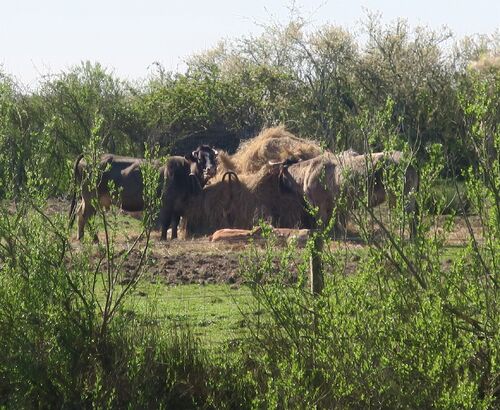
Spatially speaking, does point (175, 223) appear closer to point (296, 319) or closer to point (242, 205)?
point (242, 205)

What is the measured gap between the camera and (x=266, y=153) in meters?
26.7

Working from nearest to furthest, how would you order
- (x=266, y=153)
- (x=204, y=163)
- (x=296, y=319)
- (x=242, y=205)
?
(x=296, y=319) < (x=242, y=205) < (x=204, y=163) < (x=266, y=153)

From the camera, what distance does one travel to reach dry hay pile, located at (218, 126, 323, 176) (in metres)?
26.3

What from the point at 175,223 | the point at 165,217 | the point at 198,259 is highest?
the point at 165,217

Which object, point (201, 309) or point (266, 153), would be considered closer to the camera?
point (201, 309)

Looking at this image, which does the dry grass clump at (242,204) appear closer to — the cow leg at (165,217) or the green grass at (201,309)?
the cow leg at (165,217)

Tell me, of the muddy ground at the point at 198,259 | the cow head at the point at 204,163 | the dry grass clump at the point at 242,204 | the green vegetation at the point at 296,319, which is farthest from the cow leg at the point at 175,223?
the green vegetation at the point at 296,319

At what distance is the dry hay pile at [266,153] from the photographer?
26306 mm

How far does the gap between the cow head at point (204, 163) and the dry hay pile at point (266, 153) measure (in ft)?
0.68

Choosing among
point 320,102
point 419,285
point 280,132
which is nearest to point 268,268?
point 419,285

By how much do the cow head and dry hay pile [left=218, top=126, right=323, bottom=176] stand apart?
0.21m

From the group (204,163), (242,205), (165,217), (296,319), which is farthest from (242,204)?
(296,319)

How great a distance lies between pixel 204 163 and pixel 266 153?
132cm

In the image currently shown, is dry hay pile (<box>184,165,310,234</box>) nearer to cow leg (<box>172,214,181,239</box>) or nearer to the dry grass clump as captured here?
the dry grass clump
